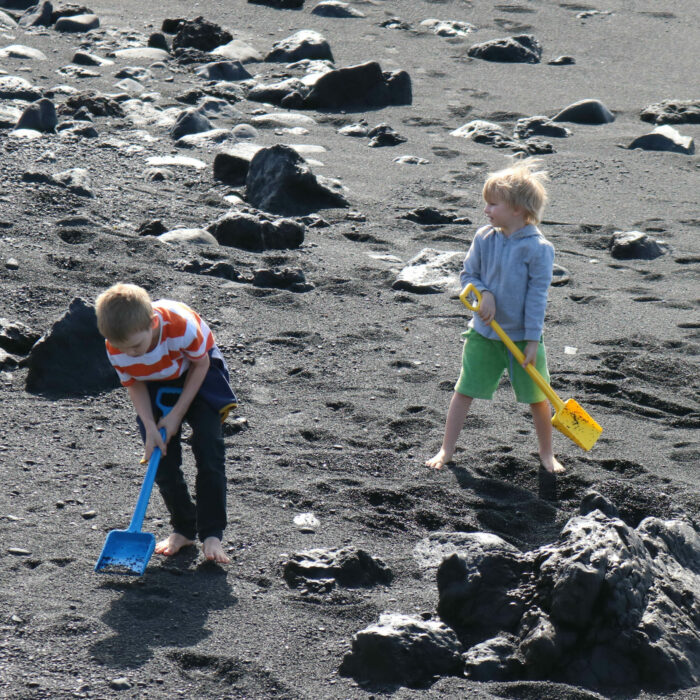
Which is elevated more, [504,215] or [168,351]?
[504,215]

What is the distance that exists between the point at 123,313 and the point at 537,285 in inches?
68.3

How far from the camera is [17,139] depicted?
7.81m

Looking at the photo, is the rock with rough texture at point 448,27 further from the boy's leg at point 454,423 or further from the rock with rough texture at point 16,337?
the boy's leg at point 454,423

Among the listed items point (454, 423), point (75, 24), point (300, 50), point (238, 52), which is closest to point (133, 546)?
point (454, 423)

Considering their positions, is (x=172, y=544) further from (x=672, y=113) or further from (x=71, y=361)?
(x=672, y=113)

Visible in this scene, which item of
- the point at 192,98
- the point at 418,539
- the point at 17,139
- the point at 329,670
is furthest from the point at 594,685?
the point at 192,98

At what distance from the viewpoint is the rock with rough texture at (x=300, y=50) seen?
10.9 metres

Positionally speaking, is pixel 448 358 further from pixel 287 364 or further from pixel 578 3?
pixel 578 3

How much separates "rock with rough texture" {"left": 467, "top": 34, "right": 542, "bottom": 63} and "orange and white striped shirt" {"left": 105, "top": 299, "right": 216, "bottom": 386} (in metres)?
8.76

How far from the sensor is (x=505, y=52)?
37.0 ft

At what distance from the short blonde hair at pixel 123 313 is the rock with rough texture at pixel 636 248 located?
13.4ft

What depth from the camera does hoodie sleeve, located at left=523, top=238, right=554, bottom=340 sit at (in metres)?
4.05

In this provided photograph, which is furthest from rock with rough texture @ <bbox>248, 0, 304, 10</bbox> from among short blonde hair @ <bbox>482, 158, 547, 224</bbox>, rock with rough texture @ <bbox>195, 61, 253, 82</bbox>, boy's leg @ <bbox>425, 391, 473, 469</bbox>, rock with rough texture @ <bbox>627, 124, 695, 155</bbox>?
boy's leg @ <bbox>425, 391, 473, 469</bbox>

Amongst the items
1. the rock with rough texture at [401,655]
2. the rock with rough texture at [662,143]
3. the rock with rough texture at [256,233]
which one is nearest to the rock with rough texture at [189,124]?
the rock with rough texture at [256,233]
